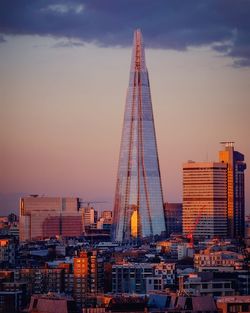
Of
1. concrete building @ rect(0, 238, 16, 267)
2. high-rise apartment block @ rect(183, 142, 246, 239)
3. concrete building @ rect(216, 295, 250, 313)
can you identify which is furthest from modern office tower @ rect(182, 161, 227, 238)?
concrete building @ rect(216, 295, 250, 313)

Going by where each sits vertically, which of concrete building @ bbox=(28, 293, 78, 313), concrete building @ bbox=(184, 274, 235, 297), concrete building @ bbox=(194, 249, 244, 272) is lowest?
concrete building @ bbox=(28, 293, 78, 313)

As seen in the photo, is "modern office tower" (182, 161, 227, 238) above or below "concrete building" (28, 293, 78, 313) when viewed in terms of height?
above

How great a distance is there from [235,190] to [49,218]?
239 inches

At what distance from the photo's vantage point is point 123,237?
5178 centimetres

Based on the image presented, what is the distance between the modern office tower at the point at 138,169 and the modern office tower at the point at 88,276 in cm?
2079

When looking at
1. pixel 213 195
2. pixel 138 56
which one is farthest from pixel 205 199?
pixel 138 56

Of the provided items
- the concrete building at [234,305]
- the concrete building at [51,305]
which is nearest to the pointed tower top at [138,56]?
the concrete building at [51,305]

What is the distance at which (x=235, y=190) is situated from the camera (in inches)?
2092

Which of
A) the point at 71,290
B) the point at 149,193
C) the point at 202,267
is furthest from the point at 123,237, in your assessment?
the point at 71,290

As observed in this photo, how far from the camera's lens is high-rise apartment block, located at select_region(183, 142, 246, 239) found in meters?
52.5

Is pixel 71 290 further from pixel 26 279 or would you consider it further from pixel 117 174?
pixel 117 174

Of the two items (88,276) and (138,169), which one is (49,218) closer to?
(138,169)

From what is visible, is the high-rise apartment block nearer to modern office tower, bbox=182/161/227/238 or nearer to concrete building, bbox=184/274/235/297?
modern office tower, bbox=182/161/227/238

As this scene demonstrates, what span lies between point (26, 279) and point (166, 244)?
51.9 ft
